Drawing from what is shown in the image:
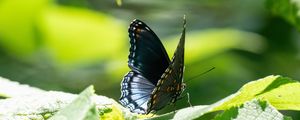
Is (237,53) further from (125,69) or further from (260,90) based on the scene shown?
(260,90)

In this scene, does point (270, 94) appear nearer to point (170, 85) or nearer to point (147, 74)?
point (170, 85)

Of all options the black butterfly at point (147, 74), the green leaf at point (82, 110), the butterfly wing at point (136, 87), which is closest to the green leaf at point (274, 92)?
the green leaf at point (82, 110)

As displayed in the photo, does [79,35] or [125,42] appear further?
[125,42]

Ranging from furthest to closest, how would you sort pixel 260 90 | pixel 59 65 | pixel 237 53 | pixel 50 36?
pixel 237 53
pixel 59 65
pixel 50 36
pixel 260 90

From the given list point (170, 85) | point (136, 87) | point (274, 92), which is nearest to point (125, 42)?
point (136, 87)

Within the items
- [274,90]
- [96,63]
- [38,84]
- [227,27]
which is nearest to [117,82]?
[96,63]

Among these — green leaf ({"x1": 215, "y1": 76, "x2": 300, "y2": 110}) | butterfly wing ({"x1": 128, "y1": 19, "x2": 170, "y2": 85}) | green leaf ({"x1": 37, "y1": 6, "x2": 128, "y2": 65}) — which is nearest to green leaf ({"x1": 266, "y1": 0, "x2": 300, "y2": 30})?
butterfly wing ({"x1": 128, "y1": 19, "x2": 170, "y2": 85})

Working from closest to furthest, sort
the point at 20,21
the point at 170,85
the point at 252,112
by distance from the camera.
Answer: the point at 252,112 < the point at 170,85 < the point at 20,21
